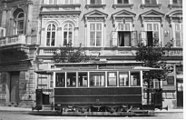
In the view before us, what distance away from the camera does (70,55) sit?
10.7 meters

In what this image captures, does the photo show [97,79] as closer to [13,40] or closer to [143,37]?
[143,37]

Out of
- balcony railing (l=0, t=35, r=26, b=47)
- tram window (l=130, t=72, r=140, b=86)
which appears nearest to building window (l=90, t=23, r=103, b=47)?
tram window (l=130, t=72, r=140, b=86)

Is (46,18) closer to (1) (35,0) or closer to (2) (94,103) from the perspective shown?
(1) (35,0)

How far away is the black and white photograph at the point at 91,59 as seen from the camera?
9.32m

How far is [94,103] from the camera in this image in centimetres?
934

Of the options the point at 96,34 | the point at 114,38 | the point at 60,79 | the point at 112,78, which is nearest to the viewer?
the point at 112,78

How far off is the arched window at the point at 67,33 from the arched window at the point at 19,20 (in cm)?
210

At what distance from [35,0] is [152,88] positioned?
23.0 ft

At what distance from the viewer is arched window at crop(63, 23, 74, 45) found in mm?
11684

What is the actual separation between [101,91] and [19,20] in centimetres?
596

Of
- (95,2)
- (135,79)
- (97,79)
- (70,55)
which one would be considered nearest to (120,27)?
(95,2)

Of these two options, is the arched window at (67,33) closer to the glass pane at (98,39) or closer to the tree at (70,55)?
the tree at (70,55)

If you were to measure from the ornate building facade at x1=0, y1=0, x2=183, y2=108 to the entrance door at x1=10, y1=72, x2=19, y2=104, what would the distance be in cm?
4

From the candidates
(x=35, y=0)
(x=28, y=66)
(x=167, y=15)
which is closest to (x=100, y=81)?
(x=28, y=66)
